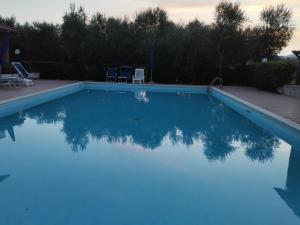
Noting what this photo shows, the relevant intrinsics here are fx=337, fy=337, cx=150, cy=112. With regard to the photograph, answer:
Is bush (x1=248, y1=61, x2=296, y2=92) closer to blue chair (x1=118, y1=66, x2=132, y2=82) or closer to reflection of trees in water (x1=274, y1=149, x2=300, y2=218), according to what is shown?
blue chair (x1=118, y1=66, x2=132, y2=82)

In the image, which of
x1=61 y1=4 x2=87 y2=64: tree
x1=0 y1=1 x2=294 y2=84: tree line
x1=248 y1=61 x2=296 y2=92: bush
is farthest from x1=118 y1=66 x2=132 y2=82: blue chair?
x1=248 y1=61 x2=296 y2=92: bush

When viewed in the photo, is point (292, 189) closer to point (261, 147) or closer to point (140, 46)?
point (261, 147)

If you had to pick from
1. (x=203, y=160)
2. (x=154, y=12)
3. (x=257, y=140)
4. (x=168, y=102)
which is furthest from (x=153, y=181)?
(x=154, y=12)

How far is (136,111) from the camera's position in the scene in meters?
9.93

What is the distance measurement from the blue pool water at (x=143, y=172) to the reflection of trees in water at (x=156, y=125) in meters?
0.03

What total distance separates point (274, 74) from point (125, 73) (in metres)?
7.41

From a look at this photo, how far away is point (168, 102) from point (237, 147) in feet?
20.4

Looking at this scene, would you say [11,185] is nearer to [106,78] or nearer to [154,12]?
[106,78]

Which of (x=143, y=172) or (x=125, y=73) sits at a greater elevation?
(x=125, y=73)

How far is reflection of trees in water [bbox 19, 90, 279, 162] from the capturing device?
6304 mm

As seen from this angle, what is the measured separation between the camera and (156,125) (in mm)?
7961

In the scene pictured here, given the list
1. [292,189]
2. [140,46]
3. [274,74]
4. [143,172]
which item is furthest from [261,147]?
[140,46]

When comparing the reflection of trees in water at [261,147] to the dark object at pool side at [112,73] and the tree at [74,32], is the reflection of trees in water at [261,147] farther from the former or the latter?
the tree at [74,32]

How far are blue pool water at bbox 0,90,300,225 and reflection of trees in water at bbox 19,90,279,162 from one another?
3 cm
